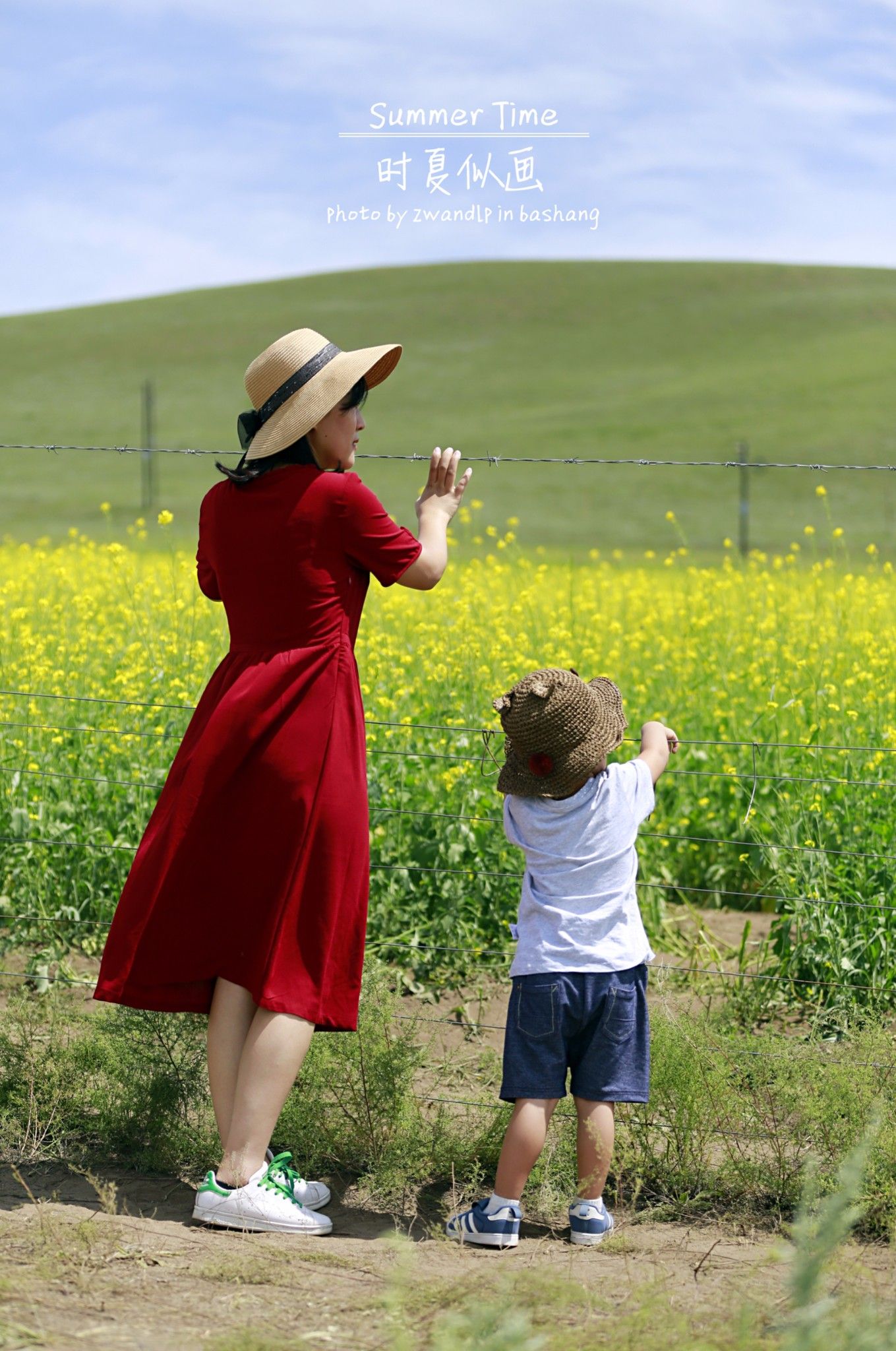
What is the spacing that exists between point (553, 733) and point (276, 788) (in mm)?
622

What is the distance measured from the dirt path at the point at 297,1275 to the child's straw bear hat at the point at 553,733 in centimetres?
101

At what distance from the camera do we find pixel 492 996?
4.77 meters

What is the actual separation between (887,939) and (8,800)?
3.28 meters

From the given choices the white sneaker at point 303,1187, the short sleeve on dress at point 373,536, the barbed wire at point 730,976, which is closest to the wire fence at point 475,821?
the barbed wire at point 730,976

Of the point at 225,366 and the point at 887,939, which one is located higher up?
the point at 225,366

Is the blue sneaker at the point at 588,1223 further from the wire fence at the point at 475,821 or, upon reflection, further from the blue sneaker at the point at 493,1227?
the wire fence at the point at 475,821

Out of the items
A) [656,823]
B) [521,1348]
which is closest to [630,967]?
[521,1348]

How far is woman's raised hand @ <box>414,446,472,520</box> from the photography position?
3111 mm

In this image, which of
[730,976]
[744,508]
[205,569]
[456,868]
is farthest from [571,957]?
[744,508]

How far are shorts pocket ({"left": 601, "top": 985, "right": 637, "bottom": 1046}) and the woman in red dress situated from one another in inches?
22.3

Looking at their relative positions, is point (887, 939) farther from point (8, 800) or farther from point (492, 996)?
point (8, 800)

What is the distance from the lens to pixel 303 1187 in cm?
319

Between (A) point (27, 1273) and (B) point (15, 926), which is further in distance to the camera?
(B) point (15, 926)

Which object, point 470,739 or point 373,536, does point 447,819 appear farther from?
point 373,536
